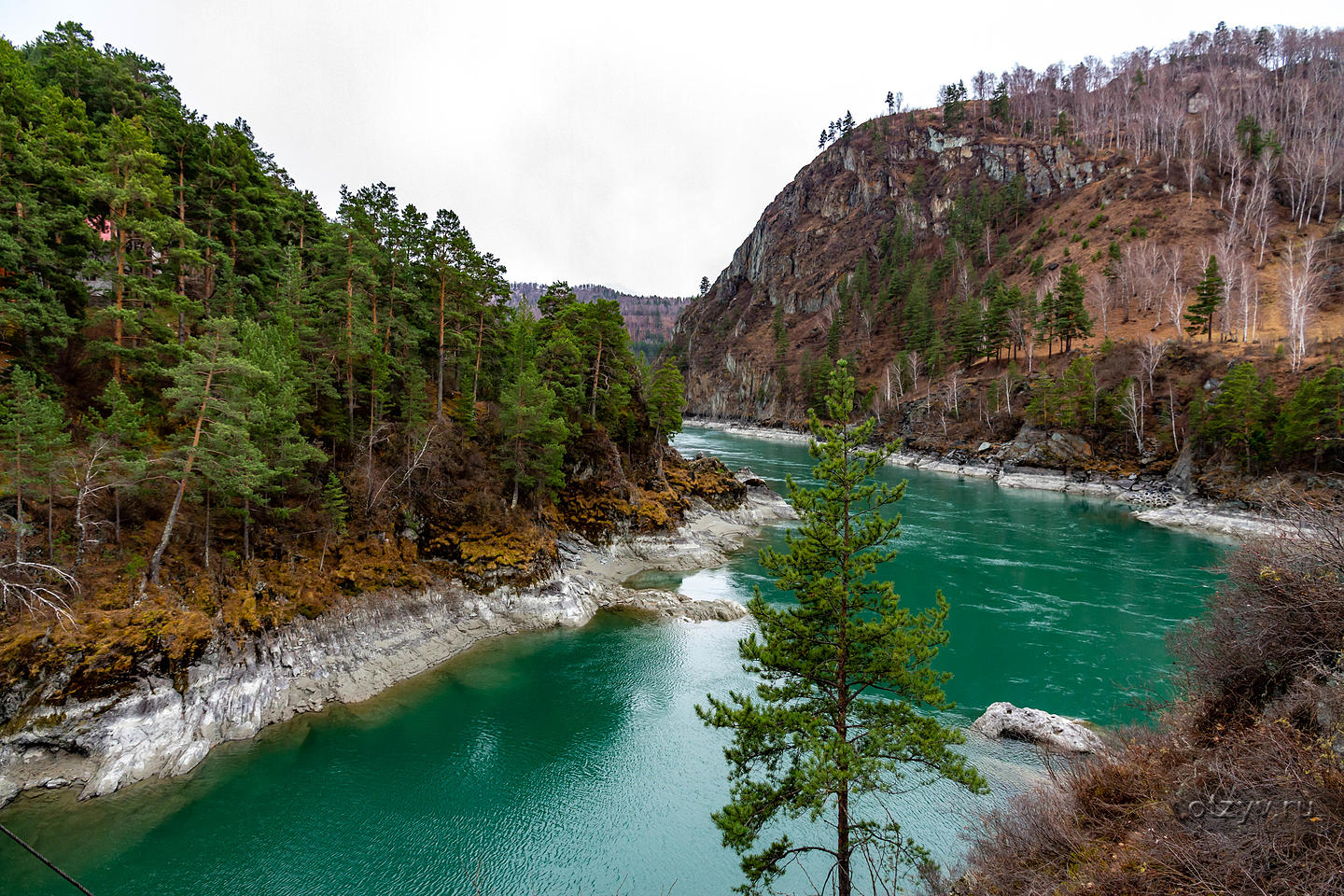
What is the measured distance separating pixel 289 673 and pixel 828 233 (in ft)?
563

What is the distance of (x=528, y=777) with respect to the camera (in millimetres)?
18312

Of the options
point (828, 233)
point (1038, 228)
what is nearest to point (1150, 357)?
point (1038, 228)

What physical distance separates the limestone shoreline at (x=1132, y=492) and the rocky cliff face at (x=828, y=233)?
141 feet

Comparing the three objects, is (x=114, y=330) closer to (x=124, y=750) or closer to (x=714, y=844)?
(x=124, y=750)

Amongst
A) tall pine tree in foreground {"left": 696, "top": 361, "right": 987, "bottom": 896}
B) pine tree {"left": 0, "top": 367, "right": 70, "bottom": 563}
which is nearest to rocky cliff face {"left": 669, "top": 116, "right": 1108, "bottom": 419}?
tall pine tree in foreground {"left": 696, "top": 361, "right": 987, "bottom": 896}

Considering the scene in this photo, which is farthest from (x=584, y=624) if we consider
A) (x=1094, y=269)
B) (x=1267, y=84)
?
(x=1267, y=84)

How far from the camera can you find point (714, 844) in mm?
15680

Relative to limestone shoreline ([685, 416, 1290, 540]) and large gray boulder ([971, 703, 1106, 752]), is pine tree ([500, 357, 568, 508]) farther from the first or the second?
limestone shoreline ([685, 416, 1290, 540])

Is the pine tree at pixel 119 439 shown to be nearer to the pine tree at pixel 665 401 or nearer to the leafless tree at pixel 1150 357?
the pine tree at pixel 665 401

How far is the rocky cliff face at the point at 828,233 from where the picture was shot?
5044 inches

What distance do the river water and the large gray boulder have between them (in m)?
0.77

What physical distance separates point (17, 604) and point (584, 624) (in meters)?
20.2

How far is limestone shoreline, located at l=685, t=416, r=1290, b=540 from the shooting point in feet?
144

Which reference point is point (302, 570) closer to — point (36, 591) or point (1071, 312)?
point (36, 591)
